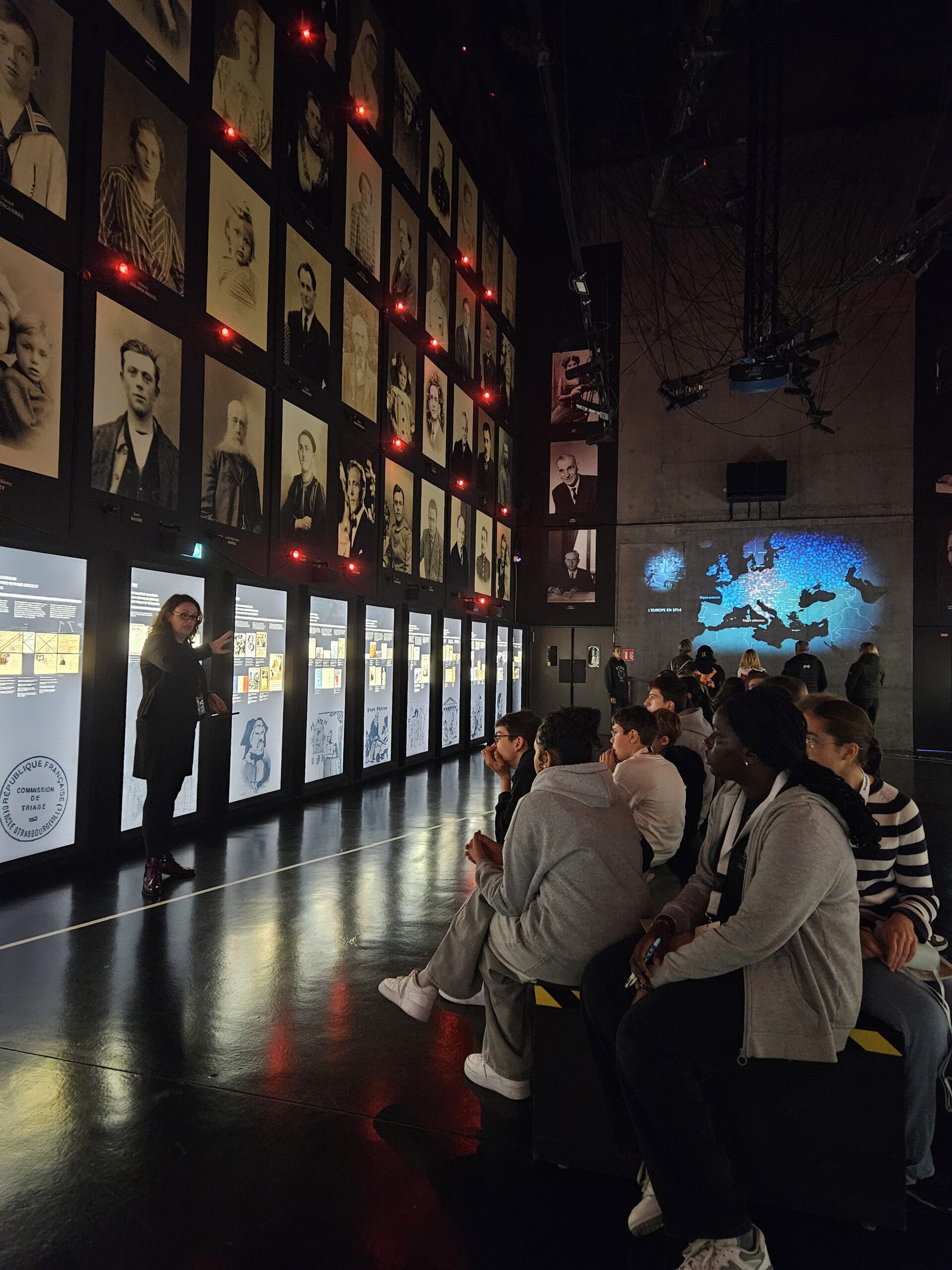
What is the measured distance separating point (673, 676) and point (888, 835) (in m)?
3.63

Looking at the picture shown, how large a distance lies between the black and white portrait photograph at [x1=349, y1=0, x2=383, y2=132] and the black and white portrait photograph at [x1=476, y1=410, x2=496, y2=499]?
5963 millimetres

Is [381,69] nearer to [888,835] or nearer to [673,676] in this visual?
[673,676]

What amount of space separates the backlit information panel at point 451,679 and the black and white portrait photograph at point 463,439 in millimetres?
2864

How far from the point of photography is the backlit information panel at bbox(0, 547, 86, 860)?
5688 mm

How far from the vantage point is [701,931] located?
2.37 metres

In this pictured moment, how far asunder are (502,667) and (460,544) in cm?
345

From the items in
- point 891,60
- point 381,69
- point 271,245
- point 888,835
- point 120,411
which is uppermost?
point 891,60

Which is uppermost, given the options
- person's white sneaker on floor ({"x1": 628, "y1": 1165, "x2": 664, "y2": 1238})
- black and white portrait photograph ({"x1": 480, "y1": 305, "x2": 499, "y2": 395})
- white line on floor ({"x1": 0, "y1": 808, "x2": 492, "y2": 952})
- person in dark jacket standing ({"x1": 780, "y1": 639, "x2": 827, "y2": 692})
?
black and white portrait photograph ({"x1": 480, "y1": 305, "x2": 499, "y2": 395})

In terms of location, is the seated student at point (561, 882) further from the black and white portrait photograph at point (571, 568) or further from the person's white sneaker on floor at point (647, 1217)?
the black and white portrait photograph at point (571, 568)

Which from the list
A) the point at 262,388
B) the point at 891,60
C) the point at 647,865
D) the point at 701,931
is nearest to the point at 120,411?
the point at 262,388

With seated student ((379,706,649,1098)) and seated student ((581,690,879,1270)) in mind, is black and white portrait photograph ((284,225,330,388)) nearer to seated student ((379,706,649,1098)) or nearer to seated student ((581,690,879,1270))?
seated student ((379,706,649,1098))

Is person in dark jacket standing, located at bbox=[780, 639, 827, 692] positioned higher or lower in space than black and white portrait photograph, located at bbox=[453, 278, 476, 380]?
lower

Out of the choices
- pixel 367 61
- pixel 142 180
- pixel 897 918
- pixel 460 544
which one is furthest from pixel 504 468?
pixel 897 918

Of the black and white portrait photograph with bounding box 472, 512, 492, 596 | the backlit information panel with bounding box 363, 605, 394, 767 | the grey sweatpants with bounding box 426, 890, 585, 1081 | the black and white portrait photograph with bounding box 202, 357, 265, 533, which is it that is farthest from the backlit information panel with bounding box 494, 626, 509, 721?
the grey sweatpants with bounding box 426, 890, 585, 1081
